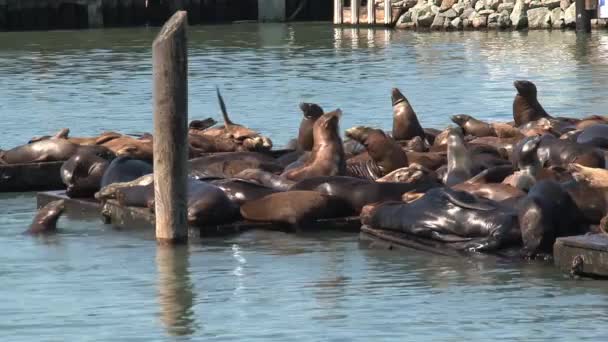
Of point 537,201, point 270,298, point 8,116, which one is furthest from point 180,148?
point 8,116

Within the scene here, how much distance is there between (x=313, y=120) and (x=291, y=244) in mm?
3391

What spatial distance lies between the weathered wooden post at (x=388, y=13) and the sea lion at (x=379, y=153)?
3839 centimetres

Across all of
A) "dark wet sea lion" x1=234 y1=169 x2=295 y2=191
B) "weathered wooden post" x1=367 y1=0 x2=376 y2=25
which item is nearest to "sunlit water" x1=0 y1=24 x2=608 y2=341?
"dark wet sea lion" x1=234 y1=169 x2=295 y2=191

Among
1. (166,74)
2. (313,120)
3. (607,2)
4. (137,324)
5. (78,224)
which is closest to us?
(137,324)

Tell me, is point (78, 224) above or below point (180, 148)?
below

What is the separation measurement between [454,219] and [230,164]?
3.54 metres

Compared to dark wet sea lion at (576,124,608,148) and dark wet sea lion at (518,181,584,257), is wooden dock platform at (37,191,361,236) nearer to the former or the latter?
dark wet sea lion at (518,181,584,257)

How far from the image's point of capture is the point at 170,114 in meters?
11.0

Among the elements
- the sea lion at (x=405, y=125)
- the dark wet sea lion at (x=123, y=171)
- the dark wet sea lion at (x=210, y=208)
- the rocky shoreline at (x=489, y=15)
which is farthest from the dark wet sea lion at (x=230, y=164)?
the rocky shoreline at (x=489, y=15)

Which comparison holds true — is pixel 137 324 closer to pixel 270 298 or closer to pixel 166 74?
pixel 270 298

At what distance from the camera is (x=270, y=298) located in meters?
9.57

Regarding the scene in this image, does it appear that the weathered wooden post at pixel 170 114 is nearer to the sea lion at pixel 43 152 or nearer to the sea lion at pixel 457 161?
the sea lion at pixel 457 161

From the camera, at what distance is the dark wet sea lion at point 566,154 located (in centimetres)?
1202

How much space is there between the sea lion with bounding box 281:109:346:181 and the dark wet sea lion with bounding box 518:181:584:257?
2.66 metres
